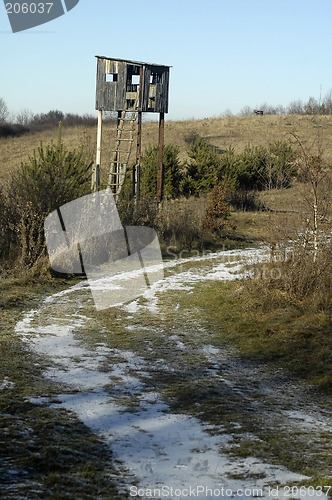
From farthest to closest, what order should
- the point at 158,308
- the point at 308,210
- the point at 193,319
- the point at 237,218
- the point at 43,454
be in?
the point at 237,218 → the point at 308,210 → the point at 158,308 → the point at 193,319 → the point at 43,454

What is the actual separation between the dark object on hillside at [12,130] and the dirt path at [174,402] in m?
55.2

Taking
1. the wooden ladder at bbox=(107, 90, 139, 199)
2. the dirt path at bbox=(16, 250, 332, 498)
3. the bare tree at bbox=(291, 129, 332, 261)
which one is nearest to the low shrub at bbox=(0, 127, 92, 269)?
the dirt path at bbox=(16, 250, 332, 498)

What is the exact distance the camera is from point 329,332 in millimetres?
8703

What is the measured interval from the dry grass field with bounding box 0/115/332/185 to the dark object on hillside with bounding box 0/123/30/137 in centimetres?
220

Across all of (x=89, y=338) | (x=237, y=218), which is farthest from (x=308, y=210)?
(x=237, y=218)

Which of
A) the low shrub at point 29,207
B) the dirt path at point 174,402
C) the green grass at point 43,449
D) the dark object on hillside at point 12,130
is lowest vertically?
the dirt path at point 174,402

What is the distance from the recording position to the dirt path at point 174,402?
15.2ft

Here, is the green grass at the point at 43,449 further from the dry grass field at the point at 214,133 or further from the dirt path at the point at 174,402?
the dry grass field at the point at 214,133

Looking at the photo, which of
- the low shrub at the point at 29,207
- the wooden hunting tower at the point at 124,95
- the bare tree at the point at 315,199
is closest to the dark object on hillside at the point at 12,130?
the wooden hunting tower at the point at 124,95

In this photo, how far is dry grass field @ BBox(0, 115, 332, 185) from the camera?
171ft

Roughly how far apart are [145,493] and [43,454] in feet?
2.84

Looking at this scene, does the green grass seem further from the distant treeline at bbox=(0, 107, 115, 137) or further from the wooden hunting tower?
the distant treeline at bbox=(0, 107, 115, 137)

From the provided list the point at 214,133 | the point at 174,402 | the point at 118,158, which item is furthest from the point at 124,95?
the point at 214,133

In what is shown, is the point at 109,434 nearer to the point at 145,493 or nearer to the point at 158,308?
the point at 145,493
